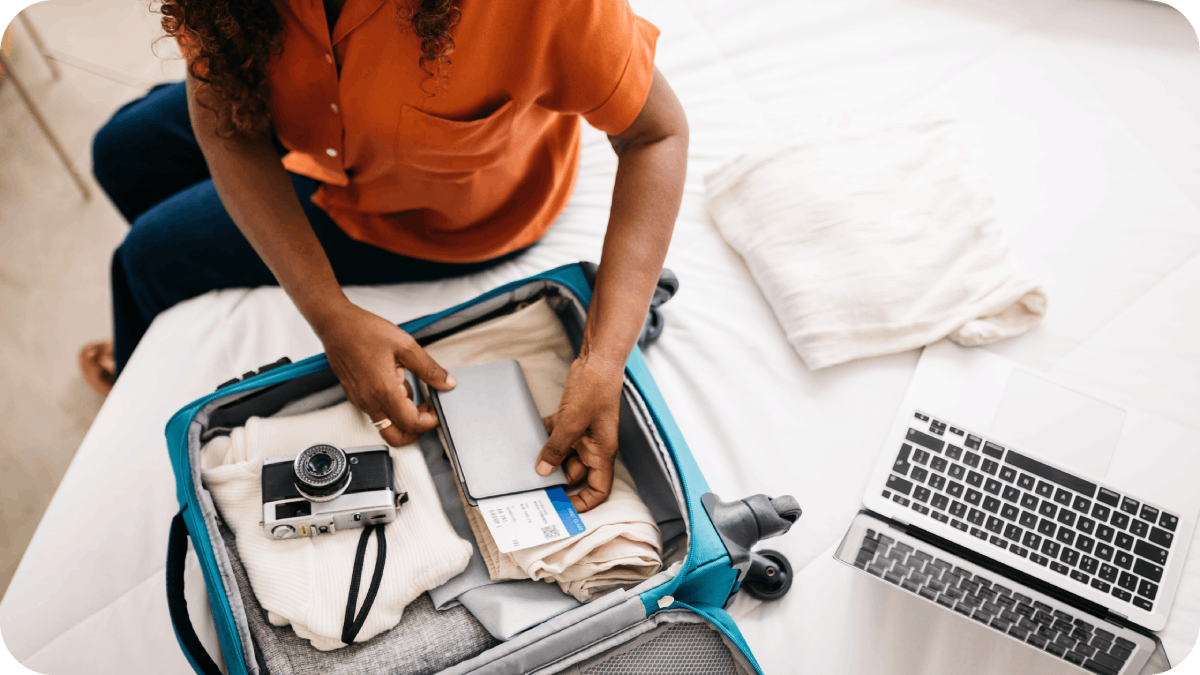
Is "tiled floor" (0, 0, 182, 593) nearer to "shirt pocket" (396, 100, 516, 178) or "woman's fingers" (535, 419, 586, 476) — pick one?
"shirt pocket" (396, 100, 516, 178)

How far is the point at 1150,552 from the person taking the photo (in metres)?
0.80

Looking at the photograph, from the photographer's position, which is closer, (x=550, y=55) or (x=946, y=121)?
(x=550, y=55)

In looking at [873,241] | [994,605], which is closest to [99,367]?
[873,241]

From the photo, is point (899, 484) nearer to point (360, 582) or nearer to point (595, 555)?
point (595, 555)

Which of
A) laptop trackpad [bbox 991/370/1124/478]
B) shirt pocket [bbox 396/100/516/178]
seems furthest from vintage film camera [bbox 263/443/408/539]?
laptop trackpad [bbox 991/370/1124/478]

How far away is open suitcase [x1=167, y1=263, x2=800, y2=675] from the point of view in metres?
0.64

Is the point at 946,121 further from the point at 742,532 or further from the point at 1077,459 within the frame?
the point at 742,532

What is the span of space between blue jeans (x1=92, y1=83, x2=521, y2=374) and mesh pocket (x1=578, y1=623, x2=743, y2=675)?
582mm

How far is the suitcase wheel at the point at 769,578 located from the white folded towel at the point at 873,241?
28 centimetres

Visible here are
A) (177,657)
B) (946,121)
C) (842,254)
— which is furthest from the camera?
(946,121)

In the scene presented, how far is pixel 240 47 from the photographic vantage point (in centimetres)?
64

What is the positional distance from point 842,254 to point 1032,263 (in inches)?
12.0

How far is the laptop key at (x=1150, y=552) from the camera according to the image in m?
0.80

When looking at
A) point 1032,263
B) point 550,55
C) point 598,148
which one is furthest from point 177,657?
point 1032,263
